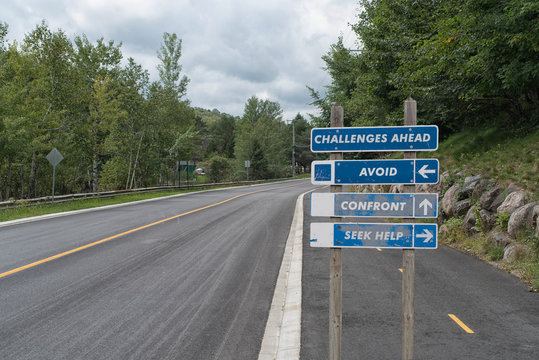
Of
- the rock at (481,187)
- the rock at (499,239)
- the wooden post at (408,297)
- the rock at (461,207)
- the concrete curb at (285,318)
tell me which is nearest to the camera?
the wooden post at (408,297)

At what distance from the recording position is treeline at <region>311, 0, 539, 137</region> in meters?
9.45

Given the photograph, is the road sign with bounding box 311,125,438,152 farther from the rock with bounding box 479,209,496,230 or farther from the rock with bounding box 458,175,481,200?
the rock with bounding box 458,175,481,200

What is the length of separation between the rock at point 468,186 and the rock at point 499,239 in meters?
2.26

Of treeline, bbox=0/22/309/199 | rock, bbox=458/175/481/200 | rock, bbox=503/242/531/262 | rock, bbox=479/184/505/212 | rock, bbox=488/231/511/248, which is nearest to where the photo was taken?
rock, bbox=503/242/531/262

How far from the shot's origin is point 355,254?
8422 mm

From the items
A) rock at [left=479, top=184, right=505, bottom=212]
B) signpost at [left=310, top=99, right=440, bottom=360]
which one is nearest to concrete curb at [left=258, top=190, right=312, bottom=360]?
A: signpost at [left=310, top=99, right=440, bottom=360]

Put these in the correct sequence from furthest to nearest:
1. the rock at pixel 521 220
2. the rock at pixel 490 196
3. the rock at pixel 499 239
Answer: the rock at pixel 490 196 < the rock at pixel 499 239 < the rock at pixel 521 220

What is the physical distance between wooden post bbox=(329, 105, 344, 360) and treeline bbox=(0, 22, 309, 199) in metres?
23.9

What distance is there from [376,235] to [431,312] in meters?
2.27

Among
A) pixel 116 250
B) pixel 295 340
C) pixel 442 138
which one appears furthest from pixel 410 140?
pixel 442 138

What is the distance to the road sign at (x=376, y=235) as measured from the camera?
10.8 ft

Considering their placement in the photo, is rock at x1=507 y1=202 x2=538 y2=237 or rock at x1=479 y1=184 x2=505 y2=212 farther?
rock at x1=479 y1=184 x2=505 y2=212

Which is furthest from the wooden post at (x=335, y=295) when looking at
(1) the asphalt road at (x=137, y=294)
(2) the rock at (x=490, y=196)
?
(2) the rock at (x=490, y=196)

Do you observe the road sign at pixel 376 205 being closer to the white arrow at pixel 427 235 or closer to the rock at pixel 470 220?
the white arrow at pixel 427 235
